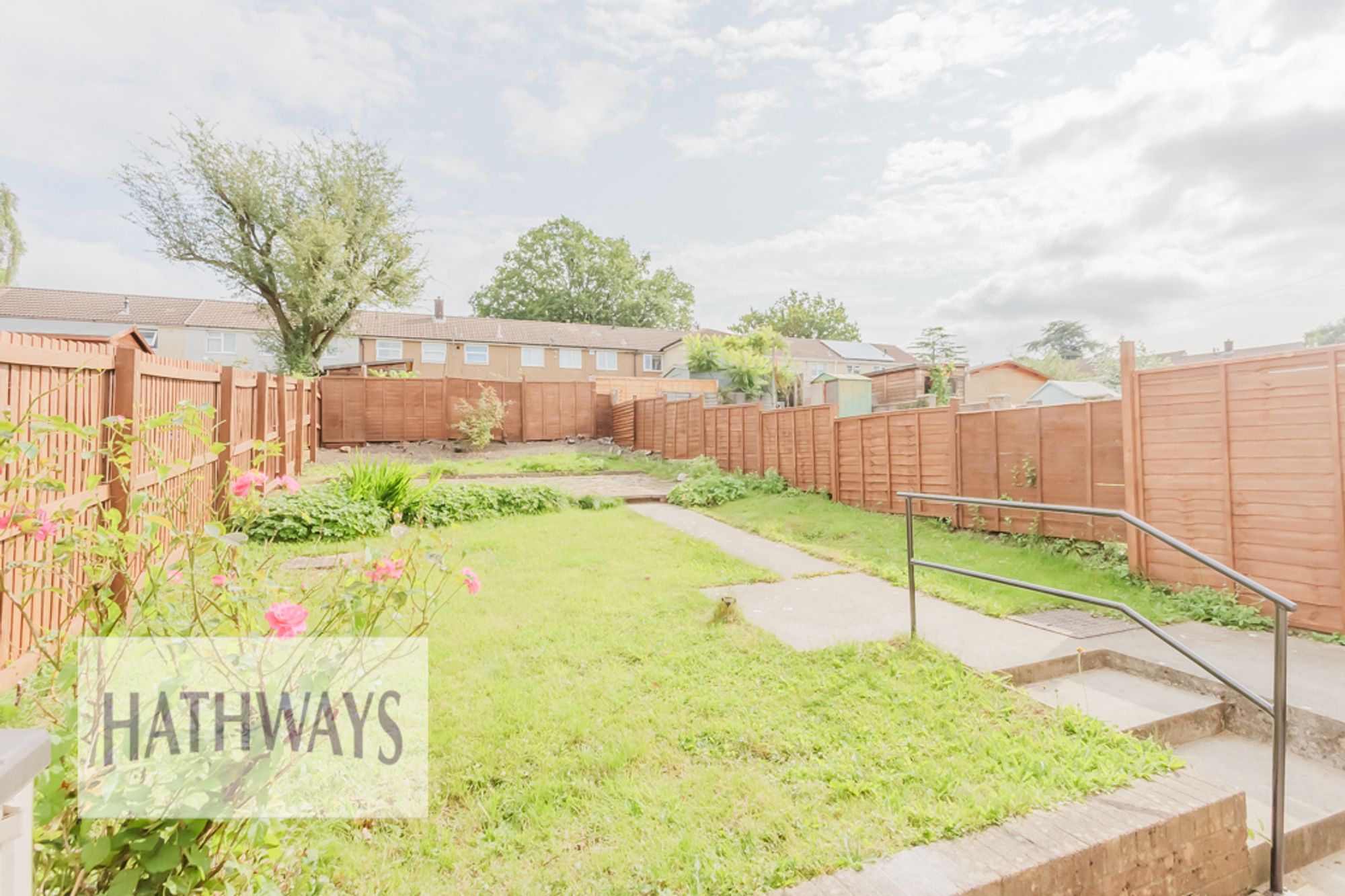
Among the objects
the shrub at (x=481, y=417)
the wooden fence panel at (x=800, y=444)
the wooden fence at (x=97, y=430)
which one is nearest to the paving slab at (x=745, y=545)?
the wooden fence panel at (x=800, y=444)

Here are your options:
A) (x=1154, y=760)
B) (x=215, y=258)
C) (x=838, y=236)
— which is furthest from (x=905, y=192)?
(x=215, y=258)

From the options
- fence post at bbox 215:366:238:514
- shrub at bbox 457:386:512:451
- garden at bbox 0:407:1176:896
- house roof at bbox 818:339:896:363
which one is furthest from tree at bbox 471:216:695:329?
garden at bbox 0:407:1176:896

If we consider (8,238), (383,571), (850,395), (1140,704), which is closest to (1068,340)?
(850,395)

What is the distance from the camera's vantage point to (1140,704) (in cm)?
308

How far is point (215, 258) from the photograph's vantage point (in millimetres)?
17609

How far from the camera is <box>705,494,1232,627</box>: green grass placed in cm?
449

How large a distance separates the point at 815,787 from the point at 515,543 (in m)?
4.88

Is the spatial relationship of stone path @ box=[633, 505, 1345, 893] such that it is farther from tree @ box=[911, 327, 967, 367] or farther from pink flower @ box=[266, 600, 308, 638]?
tree @ box=[911, 327, 967, 367]

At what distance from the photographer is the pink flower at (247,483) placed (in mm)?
1900

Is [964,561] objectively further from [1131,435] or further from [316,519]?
[316,519]

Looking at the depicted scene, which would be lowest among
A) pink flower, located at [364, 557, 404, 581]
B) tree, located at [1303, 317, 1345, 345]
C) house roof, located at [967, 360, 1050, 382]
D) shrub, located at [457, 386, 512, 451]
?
pink flower, located at [364, 557, 404, 581]

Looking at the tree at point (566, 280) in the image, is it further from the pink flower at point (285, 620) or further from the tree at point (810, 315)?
the pink flower at point (285, 620)

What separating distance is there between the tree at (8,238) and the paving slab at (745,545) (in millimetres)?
20960

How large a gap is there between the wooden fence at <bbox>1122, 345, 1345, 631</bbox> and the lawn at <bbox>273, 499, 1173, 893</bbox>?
9.69 feet
